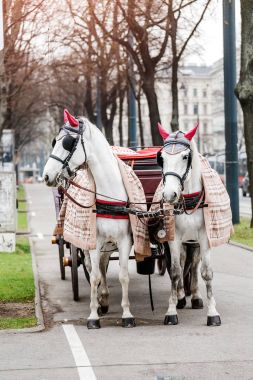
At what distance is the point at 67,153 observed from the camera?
8.39m

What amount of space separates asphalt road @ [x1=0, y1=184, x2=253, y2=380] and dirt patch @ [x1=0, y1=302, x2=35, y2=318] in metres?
0.22

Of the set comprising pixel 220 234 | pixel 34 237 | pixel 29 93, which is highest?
pixel 29 93

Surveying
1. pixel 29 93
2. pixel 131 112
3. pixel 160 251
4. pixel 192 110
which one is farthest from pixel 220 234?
pixel 192 110

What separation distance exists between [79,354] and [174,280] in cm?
176

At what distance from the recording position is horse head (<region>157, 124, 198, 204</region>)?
804 cm

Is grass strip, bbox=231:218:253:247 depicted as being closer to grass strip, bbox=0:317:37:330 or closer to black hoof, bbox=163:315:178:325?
black hoof, bbox=163:315:178:325

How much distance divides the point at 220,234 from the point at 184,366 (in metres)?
2.20

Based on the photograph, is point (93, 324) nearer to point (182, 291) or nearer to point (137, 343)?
point (137, 343)

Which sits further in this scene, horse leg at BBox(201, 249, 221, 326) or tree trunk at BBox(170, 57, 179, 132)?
tree trunk at BBox(170, 57, 179, 132)

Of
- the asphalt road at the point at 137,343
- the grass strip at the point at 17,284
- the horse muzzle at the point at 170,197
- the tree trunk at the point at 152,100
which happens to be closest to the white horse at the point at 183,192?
the horse muzzle at the point at 170,197

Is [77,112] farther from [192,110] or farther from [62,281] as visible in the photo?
[192,110]

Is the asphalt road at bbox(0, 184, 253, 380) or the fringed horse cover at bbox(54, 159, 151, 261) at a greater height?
the fringed horse cover at bbox(54, 159, 151, 261)

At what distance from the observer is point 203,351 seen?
747 centimetres

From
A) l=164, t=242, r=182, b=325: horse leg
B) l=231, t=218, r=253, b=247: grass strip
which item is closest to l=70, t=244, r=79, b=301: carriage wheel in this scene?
l=164, t=242, r=182, b=325: horse leg
